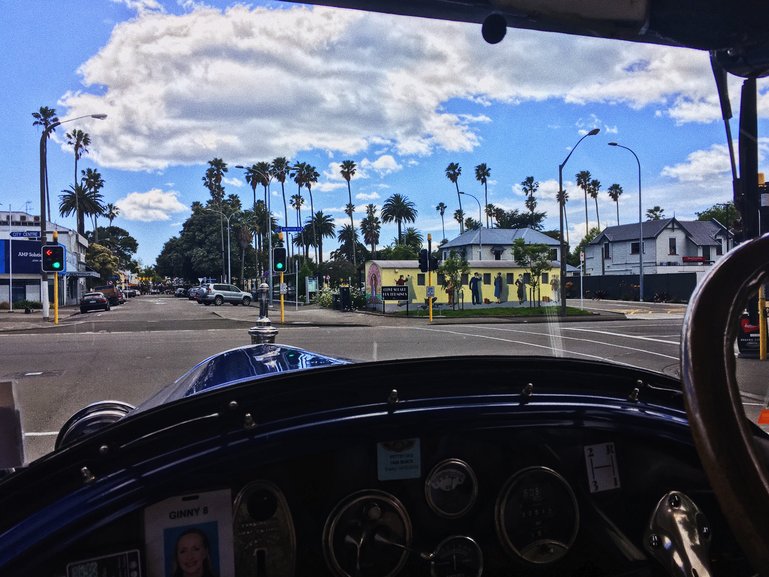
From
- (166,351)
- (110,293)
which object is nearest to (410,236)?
(166,351)

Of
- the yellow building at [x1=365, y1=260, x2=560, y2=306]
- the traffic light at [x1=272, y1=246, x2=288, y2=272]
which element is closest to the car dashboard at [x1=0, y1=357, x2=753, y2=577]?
the traffic light at [x1=272, y1=246, x2=288, y2=272]

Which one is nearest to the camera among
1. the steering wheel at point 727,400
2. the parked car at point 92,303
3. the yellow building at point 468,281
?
the steering wheel at point 727,400

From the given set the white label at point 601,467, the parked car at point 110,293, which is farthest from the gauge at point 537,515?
the parked car at point 110,293

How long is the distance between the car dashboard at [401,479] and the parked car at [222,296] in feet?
154

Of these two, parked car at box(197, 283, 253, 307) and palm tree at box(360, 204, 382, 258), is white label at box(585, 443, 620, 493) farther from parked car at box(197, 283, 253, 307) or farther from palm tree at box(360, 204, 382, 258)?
parked car at box(197, 283, 253, 307)

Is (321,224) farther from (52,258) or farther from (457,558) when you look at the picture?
(52,258)

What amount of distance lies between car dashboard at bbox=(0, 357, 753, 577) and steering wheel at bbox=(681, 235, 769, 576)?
0.77 m

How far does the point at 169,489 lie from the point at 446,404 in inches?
27.7

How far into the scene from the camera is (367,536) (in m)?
1.59

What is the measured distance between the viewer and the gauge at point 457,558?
1651 millimetres

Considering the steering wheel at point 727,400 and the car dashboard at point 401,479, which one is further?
the car dashboard at point 401,479

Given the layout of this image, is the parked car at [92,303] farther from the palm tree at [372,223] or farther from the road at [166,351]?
the palm tree at [372,223]

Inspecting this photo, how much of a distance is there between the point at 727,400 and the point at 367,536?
1000mm

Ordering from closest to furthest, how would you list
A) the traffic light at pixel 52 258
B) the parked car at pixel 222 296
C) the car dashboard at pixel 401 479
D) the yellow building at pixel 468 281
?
the car dashboard at pixel 401 479 → the traffic light at pixel 52 258 → the yellow building at pixel 468 281 → the parked car at pixel 222 296
